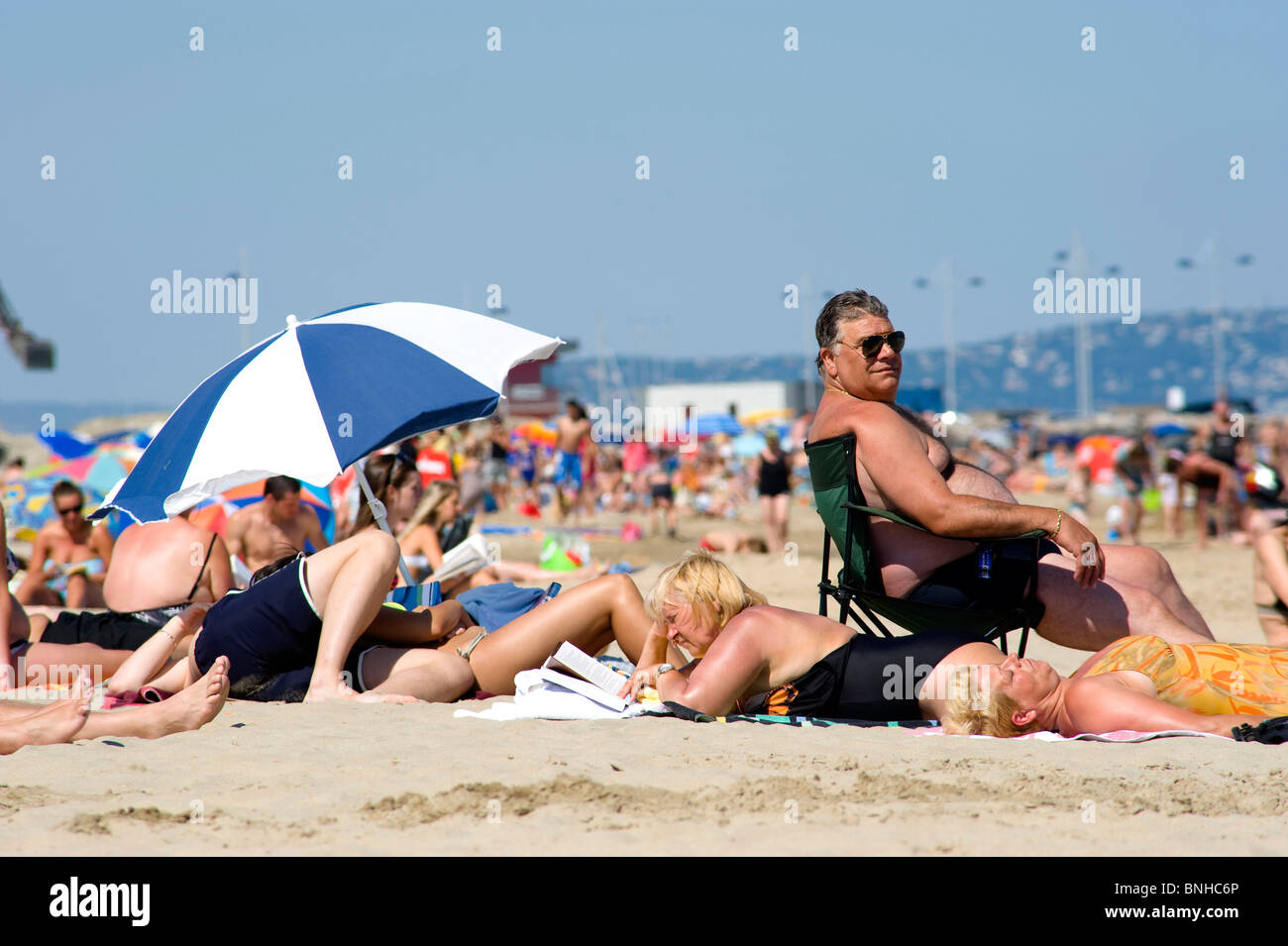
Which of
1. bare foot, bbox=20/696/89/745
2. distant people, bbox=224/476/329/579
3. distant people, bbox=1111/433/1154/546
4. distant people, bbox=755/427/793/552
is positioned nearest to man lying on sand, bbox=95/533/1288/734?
bare foot, bbox=20/696/89/745

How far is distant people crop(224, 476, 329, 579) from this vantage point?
6.35 m

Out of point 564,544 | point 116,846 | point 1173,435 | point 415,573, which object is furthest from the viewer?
point 1173,435

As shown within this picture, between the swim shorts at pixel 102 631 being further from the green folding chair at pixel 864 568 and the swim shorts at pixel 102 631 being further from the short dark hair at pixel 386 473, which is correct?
the green folding chair at pixel 864 568

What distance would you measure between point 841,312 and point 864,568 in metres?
0.85

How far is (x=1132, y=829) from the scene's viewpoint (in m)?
2.75

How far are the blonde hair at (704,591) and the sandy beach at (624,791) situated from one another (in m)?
0.33

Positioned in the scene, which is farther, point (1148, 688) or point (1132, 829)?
point (1148, 688)

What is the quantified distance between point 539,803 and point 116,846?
895 mm

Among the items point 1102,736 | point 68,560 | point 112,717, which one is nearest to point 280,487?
point 68,560

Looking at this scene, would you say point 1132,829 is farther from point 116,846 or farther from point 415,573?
point 415,573

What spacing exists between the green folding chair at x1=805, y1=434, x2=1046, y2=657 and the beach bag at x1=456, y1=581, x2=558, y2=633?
4.18 feet
